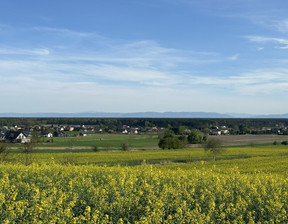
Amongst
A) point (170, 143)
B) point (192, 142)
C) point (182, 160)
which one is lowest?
point (192, 142)

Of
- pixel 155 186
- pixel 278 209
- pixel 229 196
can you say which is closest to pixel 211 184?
pixel 229 196

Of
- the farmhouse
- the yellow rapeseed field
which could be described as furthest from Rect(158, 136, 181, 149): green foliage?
the yellow rapeseed field

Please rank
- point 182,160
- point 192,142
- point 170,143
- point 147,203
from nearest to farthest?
1. point 147,203
2. point 182,160
3. point 170,143
4. point 192,142

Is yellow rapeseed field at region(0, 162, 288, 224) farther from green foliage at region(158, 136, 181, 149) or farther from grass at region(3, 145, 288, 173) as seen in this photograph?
green foliage at region(158, 136, 181, 149)

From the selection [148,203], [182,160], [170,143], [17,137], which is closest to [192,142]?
A: [170,143]

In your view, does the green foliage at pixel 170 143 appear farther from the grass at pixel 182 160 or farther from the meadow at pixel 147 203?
the meadow at pixel 147 203

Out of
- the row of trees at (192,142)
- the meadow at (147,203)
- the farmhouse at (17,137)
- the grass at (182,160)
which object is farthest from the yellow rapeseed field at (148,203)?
the farmhouse at (17,137)

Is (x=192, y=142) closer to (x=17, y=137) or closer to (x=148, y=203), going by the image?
(x=17, y=137)

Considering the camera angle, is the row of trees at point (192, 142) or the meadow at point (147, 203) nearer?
the meadow at point (147, 203)

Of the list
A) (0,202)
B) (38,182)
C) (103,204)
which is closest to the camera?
(0,202)

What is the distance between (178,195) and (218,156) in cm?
5103

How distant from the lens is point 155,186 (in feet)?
47.2

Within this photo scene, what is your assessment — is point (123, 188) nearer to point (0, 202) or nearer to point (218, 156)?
point (0, 202)

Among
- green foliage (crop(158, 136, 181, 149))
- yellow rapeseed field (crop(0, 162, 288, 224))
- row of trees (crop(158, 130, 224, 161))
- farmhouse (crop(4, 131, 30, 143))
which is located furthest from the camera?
farmhouse (crop(4, 131, 30, 143))
